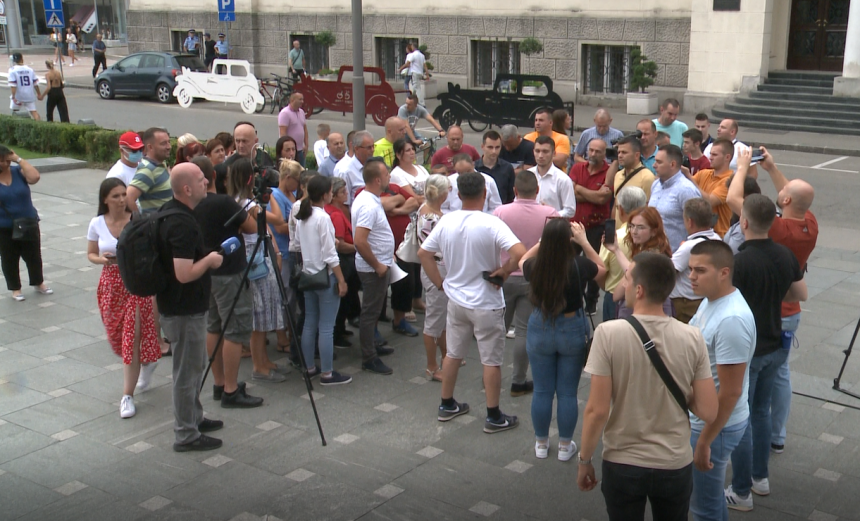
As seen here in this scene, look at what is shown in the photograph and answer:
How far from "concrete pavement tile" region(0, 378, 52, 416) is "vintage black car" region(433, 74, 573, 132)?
14.4m

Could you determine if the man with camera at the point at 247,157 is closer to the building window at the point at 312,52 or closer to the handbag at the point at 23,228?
the handbag at the point at 23,228

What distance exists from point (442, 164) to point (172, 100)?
66.9ft

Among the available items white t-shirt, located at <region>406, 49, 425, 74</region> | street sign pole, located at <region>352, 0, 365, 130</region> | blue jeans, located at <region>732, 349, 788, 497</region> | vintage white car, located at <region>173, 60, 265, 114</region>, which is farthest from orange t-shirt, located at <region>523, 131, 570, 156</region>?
vintage white car, located at <region>173, 60, 265, 114</region>

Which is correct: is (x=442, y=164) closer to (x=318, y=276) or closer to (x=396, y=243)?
(x=396, y=243)

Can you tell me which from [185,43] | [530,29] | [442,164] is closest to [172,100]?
[185,43]

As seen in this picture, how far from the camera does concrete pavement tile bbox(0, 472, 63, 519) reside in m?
5.28

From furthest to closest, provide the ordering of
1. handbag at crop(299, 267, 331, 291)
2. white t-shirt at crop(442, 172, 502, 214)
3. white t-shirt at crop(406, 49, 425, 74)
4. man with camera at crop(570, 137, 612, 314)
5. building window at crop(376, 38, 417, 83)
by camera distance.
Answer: building window at crop(376, 38, 417, 83) → white t-shirt at crop(406, 49, 425, 74) → man with camera at crop(570, 137, 612, 314) → white t-shirt at crop(442, 172, 502, 214) → handbag at crop(299, 267, 331, 291)

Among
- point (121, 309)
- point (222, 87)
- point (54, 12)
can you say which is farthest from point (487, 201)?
point (54, 12)

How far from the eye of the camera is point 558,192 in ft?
26.5

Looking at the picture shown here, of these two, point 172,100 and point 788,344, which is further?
point 172,100

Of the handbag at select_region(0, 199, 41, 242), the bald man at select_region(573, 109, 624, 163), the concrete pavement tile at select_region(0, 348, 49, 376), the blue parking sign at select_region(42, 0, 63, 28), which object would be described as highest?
the blue parking sign at select_region(42, 0, 63, 28)

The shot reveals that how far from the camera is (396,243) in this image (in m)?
8.30

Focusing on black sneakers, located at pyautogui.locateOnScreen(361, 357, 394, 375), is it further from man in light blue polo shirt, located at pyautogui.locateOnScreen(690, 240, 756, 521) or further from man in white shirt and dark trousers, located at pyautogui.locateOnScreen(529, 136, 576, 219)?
man in light blue polo shirt, located at pyautogui.locateOnScreen(690, 240, 756, 521)

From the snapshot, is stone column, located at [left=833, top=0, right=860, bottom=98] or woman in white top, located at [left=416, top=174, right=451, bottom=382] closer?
woman in white top, located at [left=416, top=174, right=451, bottom=382]
